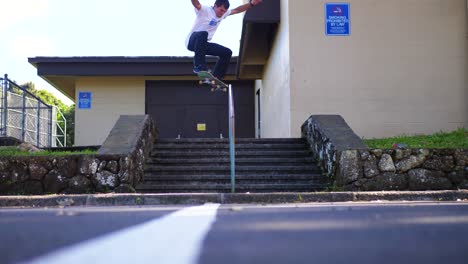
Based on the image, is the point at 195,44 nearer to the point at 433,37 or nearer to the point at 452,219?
the point at 433,37

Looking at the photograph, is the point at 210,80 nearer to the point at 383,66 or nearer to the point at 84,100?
the point at 383,66

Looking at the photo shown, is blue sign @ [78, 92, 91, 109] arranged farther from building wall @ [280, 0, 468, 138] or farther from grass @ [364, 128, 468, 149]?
Result: grass @ [364, 128, 468, 149]

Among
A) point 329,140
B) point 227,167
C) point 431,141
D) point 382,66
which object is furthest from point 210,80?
point 431,141

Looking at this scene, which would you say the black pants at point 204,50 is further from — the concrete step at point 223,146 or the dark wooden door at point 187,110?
the dark wooden door at point 187,110

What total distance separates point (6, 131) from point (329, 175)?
27.6 ft

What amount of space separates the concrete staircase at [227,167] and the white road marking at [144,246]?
164 inches

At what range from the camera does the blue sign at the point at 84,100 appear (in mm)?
16734

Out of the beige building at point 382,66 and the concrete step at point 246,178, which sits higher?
the beige building at point 382,66

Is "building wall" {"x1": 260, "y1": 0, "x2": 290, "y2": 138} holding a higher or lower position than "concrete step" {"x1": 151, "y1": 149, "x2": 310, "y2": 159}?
higher

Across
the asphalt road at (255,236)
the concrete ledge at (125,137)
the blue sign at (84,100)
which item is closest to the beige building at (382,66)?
the concrete ledge at (125,137)

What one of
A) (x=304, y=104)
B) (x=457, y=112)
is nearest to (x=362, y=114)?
(x=304, y=104)

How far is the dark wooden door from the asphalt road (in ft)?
44.3

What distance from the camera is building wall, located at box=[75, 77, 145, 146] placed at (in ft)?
54.6

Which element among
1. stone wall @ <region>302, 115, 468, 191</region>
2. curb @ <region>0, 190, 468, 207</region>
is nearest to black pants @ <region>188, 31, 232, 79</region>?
stone wall @ <region>302, 115, 468, 191</region>
